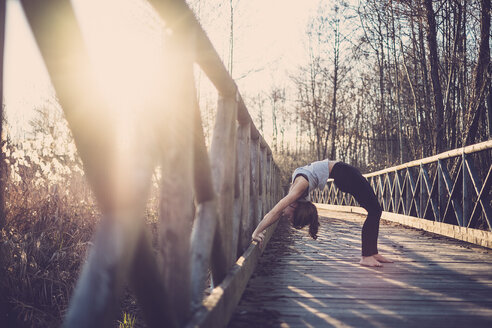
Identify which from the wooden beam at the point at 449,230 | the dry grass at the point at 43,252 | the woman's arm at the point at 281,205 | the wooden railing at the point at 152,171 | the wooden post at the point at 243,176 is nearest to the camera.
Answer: the wooden railing at the point at 152,171

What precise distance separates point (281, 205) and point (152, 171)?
2190mm

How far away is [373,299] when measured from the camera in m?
2.48

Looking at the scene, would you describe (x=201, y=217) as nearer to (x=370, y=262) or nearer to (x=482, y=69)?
(x=370, y=262)

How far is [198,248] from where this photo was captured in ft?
5.94

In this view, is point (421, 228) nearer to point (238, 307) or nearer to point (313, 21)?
point (238, 307)

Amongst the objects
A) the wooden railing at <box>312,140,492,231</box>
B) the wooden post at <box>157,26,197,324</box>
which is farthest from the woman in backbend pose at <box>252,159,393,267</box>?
the wooden post at <box>157,26,197,324</box>

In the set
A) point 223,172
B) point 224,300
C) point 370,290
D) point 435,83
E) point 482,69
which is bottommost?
point 370,290

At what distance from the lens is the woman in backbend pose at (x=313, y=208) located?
3459 millimetres

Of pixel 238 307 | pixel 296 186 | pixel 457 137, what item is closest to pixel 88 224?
pixel 296 186

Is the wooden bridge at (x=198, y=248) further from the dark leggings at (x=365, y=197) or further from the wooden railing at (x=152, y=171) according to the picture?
the dark leggings at (x=365, y=197)

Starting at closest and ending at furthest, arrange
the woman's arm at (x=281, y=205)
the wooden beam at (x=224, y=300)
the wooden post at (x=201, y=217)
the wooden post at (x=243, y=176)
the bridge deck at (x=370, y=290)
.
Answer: the wooden beam at (x=224, y=300)
the wooden post at (x=201, y=217)
the bridge deck at (x=370, y=290)
the wooden post at (x=243, y=176)
the woman's arm at (x=281, y=205)

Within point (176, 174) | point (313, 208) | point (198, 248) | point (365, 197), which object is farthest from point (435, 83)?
point (176, 174)

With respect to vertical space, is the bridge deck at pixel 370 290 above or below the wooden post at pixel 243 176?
below

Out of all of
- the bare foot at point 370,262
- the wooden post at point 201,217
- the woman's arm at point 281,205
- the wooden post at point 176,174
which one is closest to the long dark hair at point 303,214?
the woman's arm at point 281,205
